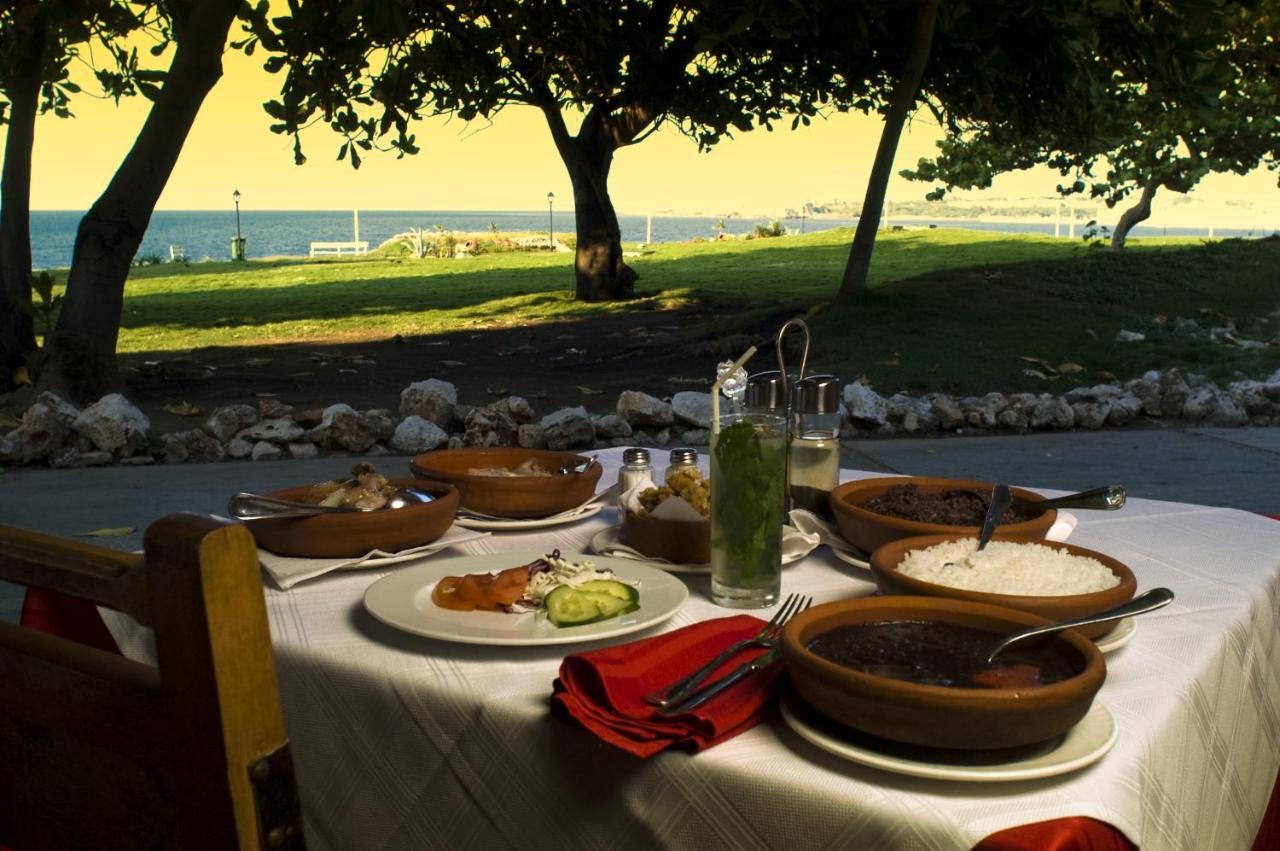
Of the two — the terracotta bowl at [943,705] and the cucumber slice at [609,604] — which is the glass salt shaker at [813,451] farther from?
the terracotta bowl at [943,705]

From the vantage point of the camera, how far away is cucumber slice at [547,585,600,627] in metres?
1.38

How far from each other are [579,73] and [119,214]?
552cm

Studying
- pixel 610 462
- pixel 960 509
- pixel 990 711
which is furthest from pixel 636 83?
pixel 990 711

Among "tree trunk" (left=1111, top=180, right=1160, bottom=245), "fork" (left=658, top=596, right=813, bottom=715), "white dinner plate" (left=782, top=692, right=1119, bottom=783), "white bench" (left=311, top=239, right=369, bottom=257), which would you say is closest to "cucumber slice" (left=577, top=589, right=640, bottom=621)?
"fork" (left=658, top=596, right=813, bottom=715)

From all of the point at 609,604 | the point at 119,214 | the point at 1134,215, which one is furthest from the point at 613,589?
the point at 1134,215

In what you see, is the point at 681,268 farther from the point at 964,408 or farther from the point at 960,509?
the point at 960,509

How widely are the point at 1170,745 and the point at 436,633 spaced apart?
760mm

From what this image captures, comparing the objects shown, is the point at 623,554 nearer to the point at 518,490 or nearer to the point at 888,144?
the point at 518,490

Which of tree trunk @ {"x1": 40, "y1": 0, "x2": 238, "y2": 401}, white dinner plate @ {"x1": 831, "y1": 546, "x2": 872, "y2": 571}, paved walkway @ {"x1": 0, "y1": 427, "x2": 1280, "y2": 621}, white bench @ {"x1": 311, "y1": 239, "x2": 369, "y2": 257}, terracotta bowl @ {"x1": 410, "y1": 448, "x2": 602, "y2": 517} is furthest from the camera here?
white bench @ {"x1": 311, "y1": 239, "x2": 369, "y2": 257}

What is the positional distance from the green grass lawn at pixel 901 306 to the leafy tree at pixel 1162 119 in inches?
46.7

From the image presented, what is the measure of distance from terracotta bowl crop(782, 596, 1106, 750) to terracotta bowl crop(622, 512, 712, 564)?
0.57 meters

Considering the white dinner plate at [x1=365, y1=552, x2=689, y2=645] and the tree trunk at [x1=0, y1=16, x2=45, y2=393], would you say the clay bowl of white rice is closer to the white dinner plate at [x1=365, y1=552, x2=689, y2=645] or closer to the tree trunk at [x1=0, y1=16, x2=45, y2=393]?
the white dinner plate at [x1=365, y1=552, x2=689, y2=645]

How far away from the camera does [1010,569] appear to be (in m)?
1.42

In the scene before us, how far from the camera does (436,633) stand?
1.33 m
